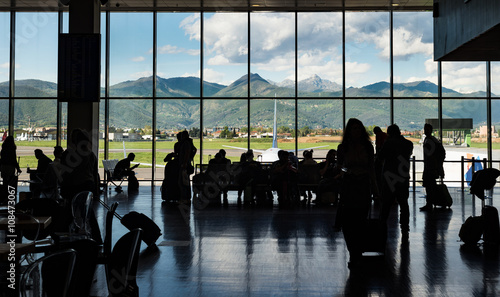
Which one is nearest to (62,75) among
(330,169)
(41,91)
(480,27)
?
(41,91)

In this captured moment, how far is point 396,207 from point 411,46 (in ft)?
26.1

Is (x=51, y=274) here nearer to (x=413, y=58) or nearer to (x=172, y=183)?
(x=172, y=183)

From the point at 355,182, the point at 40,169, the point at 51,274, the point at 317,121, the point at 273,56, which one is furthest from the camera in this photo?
the point at 317,121

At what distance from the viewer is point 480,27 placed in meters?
7.83

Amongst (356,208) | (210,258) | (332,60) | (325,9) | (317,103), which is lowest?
(210,258)

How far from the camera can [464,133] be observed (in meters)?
16.7

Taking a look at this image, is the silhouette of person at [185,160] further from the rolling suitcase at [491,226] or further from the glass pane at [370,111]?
the glass pane at [370,111]

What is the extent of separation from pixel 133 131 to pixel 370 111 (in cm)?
787

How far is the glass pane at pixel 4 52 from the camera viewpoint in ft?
54.6

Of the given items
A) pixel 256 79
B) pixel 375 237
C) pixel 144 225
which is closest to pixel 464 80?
pixel 256 79

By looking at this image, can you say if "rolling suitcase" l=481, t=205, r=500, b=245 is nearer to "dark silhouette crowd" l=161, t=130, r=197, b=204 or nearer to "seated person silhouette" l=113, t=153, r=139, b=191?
"dark silhouette crowd" l=161, t=130, r=197, b=204

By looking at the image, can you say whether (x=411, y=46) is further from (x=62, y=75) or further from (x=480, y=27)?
(x=62, y=75)

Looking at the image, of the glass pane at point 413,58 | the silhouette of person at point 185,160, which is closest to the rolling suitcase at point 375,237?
the silhouette of person at point 185,160

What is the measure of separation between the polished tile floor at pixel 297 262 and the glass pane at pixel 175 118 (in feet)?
26.6
